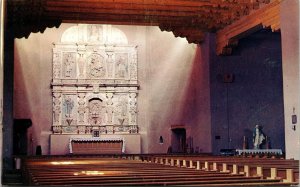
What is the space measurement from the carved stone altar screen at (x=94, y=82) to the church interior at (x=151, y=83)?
37 mm

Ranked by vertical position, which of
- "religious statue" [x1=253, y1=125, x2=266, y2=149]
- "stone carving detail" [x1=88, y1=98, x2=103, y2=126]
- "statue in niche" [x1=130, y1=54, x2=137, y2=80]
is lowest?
"religious statue" [x1=253, y1=125, x2=266, y2=149]

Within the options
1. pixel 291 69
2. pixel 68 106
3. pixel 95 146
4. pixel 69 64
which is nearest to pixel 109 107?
pixel 68 106

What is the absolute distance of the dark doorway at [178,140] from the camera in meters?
18.5

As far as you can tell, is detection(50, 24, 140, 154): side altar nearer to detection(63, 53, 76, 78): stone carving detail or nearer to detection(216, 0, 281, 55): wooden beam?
detection(63, 53, 76, 78): stone carving detail

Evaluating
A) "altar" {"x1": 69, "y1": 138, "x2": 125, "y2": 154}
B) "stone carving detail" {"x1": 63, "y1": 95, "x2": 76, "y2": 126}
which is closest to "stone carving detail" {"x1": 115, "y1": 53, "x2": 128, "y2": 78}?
"stone carving detail" {"x1": 63, "y1": 95, "x2": 76, "y2": 126}

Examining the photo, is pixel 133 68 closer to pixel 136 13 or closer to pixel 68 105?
pixel 68 105

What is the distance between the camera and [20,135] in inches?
623

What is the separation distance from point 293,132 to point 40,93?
10.7 m

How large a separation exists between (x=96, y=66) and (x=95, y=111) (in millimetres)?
1663

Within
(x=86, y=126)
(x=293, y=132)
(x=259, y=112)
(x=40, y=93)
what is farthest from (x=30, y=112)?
(x=293, y=132)

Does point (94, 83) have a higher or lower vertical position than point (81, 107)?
higher

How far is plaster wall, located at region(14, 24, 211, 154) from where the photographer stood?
18469mm

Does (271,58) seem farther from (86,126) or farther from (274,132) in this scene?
(86,126)

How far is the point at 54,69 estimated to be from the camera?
19.4 metres
